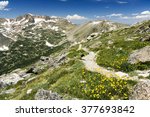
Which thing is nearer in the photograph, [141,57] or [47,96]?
[47,96]

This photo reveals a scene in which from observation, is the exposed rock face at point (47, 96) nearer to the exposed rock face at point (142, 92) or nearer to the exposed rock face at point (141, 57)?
the exposed rock face at point (142, 92)

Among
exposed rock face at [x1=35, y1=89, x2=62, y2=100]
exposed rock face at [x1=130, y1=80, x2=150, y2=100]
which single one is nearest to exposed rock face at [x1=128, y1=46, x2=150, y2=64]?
exposed rock face at [x1=130, y1=80, x2=150, y2=100]

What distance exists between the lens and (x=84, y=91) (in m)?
28.6

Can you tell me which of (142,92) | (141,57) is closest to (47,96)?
(142,92)

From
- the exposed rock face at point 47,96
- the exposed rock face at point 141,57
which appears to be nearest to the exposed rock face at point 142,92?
the exposed rock face at point 47,96

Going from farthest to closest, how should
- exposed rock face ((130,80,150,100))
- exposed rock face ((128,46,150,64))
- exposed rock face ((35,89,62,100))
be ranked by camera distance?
exposed rock face ((128,46,150,64))
exposed rock face ((35,89,62,100))
exposed rock face ((130,80,150,100))

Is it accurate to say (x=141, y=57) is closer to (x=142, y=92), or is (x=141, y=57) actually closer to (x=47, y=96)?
(x=142, y=92)

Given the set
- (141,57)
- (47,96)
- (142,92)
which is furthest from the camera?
(141,57)

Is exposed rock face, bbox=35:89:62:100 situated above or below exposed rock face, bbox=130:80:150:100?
below

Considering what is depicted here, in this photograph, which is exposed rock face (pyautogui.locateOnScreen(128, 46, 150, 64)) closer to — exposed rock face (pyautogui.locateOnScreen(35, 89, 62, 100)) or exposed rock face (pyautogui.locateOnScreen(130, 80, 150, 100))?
exposed rock face (pyautogui.locateOnScreen(130, 80, 150, 100))

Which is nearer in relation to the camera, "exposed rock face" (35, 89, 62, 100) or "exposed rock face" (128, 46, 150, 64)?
"exposed rock face" (35, 89, 62, 100)

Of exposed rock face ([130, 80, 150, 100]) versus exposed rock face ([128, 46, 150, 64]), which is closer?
exposed rock face ([130, 80, 150, 100])

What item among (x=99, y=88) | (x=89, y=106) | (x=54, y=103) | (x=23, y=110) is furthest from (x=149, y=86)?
(x=23, y=110)

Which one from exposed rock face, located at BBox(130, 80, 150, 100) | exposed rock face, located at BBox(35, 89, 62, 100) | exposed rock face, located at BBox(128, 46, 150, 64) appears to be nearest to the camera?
exposed rock face, located at BBox(130, 80, 150, 100)
